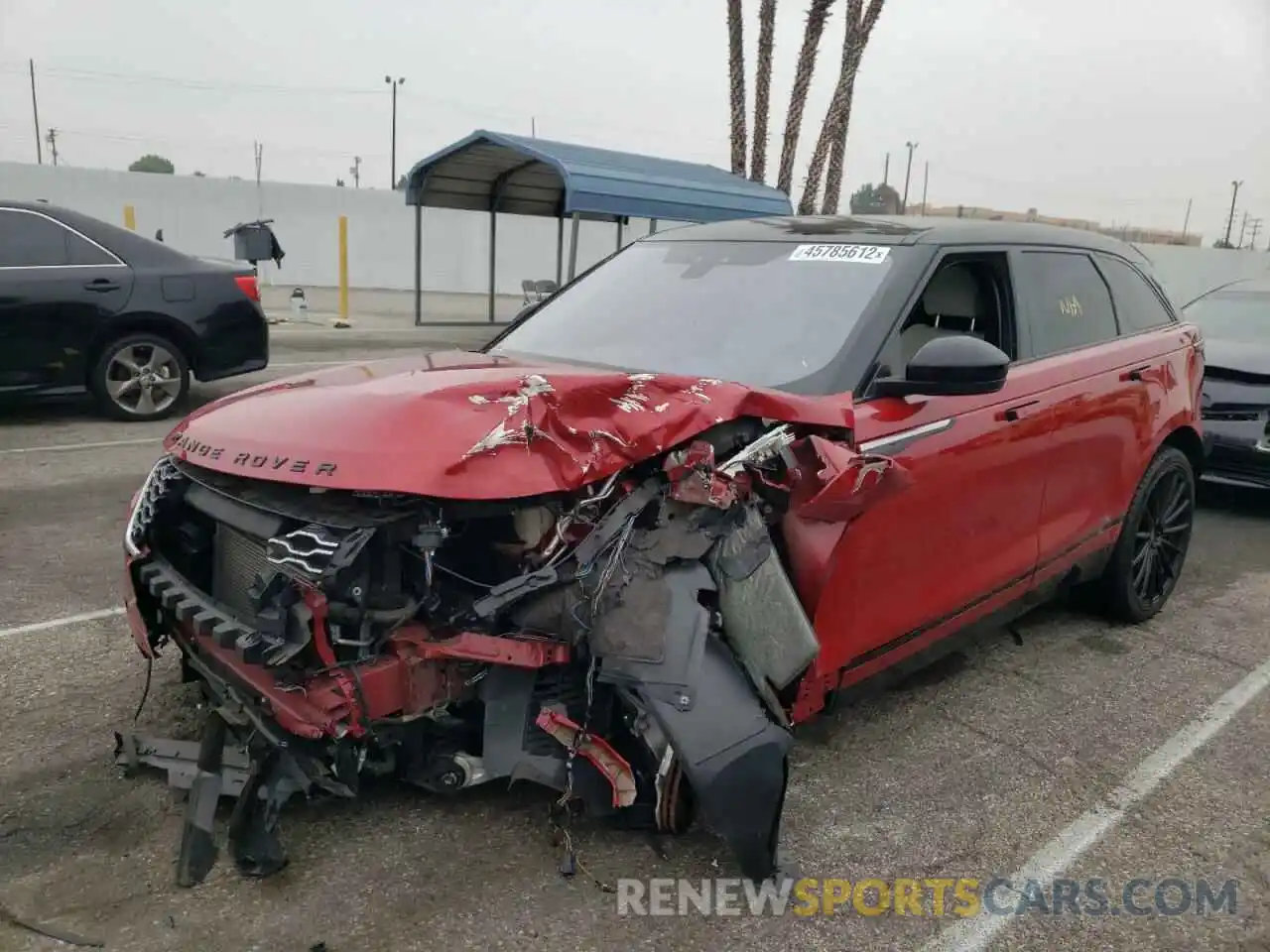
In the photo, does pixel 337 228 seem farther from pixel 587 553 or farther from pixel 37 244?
pixel 587 553

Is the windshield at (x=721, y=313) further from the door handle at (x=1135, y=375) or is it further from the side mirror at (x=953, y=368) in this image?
the door handle at (x=1135, y=375)

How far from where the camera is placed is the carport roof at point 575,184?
520 inches

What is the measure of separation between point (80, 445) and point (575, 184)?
729 cm

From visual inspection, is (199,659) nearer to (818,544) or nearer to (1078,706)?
(818,544)

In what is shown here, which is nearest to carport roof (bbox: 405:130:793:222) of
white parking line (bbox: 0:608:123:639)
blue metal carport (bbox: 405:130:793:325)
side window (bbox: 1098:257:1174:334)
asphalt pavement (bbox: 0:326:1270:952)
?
blue metal carport (bbox: 405:130:793:325)

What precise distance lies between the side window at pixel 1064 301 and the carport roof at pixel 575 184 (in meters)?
9.27

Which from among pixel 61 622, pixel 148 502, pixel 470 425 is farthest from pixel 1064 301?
pixel 61 622

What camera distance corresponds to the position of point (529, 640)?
250cm

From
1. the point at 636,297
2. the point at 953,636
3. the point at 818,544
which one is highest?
the point at 636,297

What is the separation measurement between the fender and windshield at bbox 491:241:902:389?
935 millimetres

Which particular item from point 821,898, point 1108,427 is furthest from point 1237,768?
point 821,898

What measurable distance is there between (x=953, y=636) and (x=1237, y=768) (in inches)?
39.8

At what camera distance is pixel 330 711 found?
7.80ft

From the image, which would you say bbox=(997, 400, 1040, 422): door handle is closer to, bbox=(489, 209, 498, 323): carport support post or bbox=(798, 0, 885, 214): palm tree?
bbox=(798, 0, 885, 214): palm tree
